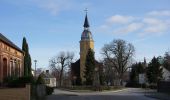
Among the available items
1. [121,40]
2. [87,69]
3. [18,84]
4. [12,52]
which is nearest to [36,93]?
[18,84]

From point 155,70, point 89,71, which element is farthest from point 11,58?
point 155,70

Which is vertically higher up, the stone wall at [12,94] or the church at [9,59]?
the church at [9,59]

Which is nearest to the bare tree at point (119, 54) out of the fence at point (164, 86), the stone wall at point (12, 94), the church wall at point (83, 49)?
the church wall at point (83, 49)

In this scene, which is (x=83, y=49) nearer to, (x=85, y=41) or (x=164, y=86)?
(x=85, y=41)

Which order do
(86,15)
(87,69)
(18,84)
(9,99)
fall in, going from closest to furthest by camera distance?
(9,99), (18,84), (87,69), (86,15)

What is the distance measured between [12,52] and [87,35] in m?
81.6

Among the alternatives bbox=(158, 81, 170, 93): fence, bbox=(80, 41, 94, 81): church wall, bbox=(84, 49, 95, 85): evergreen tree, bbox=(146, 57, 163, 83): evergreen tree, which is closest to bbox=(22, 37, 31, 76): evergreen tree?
bbox=(158, 81, 170, 93): fence

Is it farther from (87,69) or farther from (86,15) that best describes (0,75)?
(86,15)

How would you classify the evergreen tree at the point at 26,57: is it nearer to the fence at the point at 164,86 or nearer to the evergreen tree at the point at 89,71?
the fence at the point at 164,86

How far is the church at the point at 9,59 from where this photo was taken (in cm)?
4691

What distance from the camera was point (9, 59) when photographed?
52.6 m

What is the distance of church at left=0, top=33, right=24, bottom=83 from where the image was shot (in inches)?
1847

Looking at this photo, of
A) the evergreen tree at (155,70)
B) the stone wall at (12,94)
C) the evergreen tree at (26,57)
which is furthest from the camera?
the evergreen tree at (155,70)

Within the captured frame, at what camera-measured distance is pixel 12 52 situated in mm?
54688
